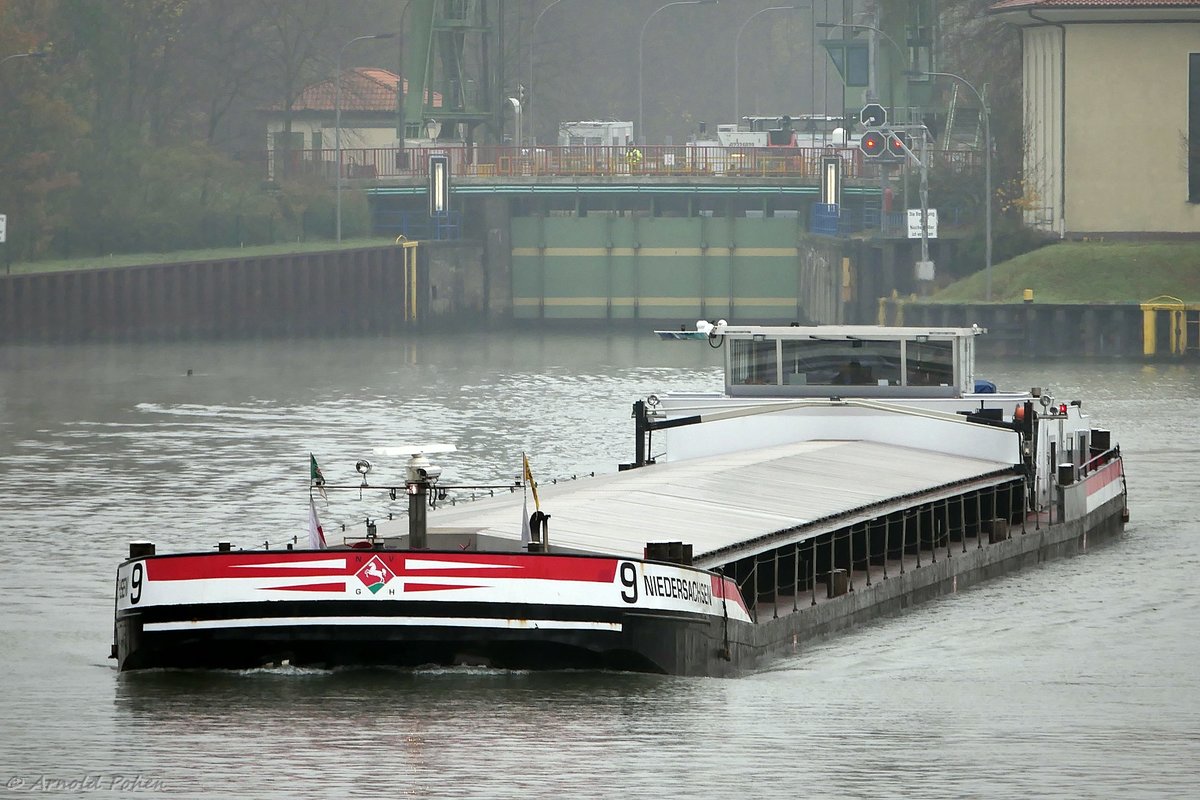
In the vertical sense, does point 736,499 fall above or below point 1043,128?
below

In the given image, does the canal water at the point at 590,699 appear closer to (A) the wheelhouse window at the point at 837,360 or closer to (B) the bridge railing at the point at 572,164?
(A) the wheelhouse window at the point at 837,360

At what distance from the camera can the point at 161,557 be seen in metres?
21.5

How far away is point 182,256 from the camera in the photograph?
96.6m

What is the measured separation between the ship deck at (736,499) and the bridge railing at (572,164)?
76.6 meters

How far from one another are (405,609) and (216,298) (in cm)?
7171

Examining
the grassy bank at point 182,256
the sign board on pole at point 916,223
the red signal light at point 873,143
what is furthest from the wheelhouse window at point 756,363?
the red signal light at point 873,143

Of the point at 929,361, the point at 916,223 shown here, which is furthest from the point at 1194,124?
the point at 929,361

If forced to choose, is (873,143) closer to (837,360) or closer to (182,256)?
(182,256)

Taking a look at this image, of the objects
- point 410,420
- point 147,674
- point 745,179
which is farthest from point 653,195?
point 147,674

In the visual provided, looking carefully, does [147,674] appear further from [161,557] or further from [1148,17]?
[1148,17]

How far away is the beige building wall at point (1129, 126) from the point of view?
292 ft

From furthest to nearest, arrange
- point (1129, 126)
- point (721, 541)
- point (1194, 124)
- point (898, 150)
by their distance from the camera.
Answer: point (898, 150), point (1129, 126), point (1194, 124), point (721, 541)

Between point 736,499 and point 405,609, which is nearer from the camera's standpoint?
point 405,609

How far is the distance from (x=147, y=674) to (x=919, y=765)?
738 centimetres
